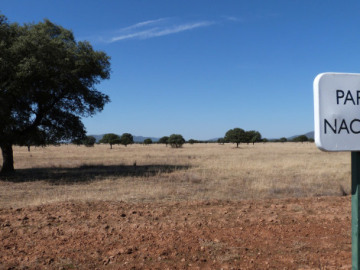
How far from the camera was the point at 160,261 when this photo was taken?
183 inches

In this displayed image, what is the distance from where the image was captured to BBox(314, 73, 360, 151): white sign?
2344 mm

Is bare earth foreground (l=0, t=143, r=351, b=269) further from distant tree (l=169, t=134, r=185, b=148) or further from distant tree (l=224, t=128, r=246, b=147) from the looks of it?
distant tree (l=224, t=128, r=246, b=147)

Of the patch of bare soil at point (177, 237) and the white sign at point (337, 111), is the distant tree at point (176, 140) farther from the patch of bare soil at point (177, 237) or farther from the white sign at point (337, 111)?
the white sign at point (337, 111)

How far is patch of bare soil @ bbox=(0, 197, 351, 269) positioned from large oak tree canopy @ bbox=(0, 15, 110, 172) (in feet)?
34.6

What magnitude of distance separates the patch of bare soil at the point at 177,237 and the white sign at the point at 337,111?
2707mm

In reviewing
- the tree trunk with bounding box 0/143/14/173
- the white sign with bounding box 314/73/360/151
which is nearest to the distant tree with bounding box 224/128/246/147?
the tree trunk with bounding box 0/143/14/173

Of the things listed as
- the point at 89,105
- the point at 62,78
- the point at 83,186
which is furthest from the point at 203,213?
the point at 89,105

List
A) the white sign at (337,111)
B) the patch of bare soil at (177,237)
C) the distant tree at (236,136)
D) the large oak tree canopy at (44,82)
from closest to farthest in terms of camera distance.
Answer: the white sign at (337,111)
the patch of bare soil at (177,237)
the large oak tree canopy at (44,82)
the distant tree at (236,136)

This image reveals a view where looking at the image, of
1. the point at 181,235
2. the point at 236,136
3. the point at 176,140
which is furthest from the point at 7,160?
the point at 236,136

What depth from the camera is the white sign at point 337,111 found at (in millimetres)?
2344

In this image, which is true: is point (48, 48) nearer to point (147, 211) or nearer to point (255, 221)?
point (147, 211)

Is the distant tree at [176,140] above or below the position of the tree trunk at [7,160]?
above

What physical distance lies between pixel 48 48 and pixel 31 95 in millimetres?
2702

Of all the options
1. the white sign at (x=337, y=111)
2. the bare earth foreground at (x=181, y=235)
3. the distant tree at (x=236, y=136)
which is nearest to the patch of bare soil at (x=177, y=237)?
the bare earth foreground at (x=181, y=235)
